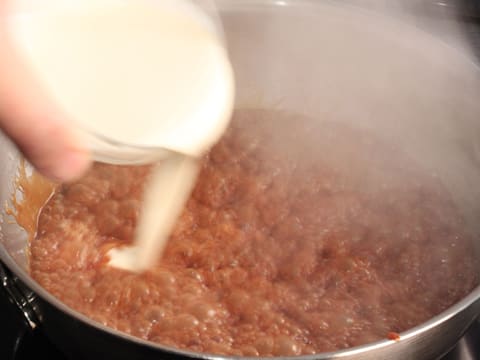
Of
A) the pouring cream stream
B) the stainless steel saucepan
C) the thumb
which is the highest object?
the thumb

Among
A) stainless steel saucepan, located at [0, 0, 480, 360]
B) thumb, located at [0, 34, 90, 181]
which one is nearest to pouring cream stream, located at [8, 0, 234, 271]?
thumb, located at [0, 34, 90, 181]

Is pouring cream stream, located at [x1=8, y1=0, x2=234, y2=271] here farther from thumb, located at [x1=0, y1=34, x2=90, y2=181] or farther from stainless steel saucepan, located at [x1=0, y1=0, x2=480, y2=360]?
stainless steel saucepan, located at [x1=0, y1=0, x2=480, y2=360]

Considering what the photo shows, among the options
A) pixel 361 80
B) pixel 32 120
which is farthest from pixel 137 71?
pixel 361 80

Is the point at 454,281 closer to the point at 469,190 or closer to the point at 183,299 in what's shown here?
the point at 469,190

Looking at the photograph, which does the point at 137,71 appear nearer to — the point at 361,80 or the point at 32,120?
the point at 32,120

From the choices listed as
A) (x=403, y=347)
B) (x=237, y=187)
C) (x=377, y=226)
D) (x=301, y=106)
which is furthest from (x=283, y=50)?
(x=403, y=347)
